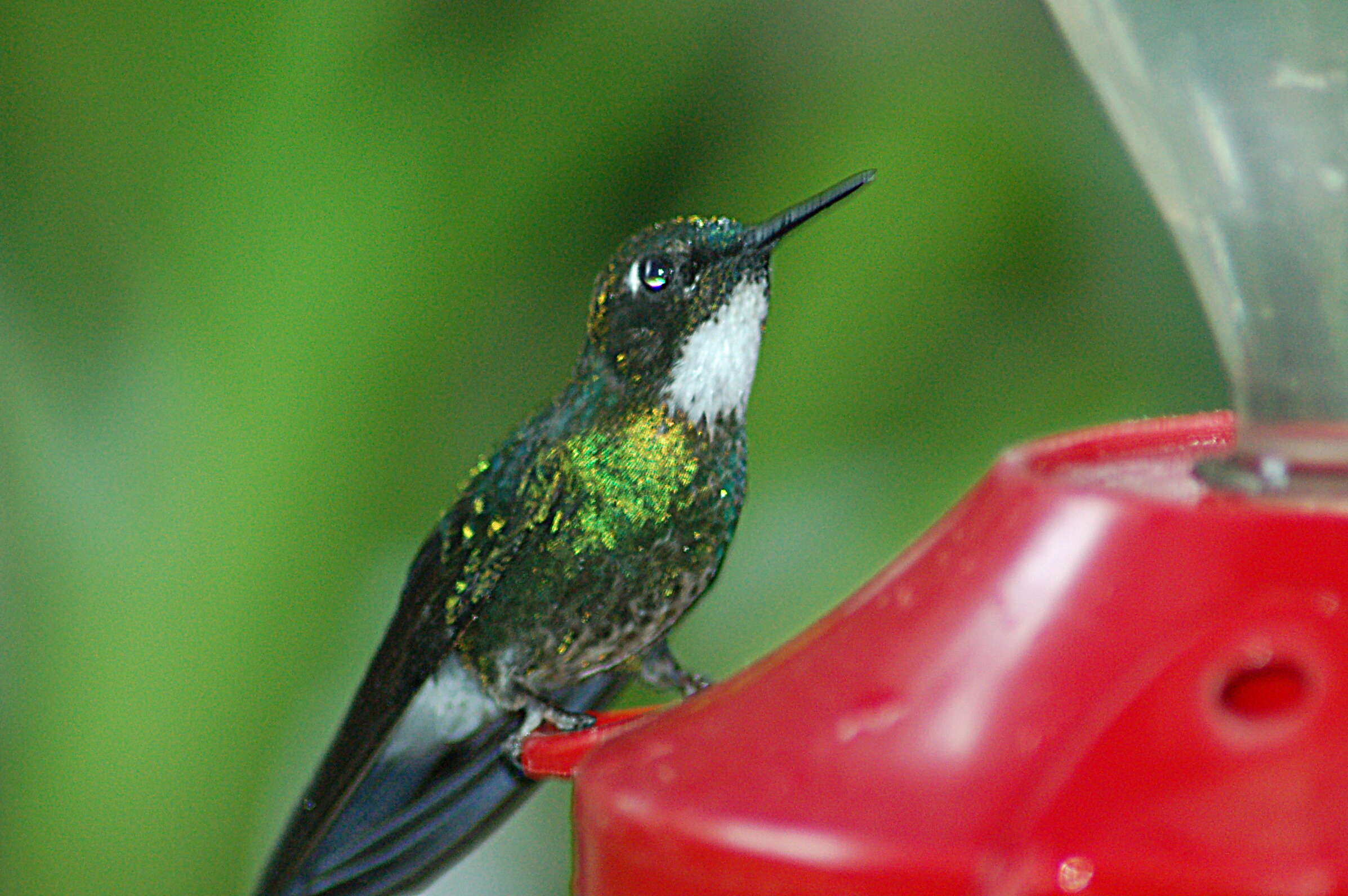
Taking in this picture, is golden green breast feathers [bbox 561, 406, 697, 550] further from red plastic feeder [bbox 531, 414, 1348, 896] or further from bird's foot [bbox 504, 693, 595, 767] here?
red plastic feeder [bbox 531, 414, 1348, 896]

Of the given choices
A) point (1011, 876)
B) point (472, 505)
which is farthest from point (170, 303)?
point (1011, 876)

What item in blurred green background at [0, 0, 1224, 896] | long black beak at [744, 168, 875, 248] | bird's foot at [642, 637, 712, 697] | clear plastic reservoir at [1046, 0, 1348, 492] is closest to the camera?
clear plastic reservoir at [1046, 0, 1348, 492]

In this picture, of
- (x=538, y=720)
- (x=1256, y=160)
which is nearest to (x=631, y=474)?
(x=538, y=720)

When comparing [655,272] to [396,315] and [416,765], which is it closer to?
[416,765]

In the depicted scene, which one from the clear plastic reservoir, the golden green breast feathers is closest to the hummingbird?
the golden green breast feathers

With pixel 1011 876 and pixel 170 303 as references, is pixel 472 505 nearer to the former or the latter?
pixel 170 303
